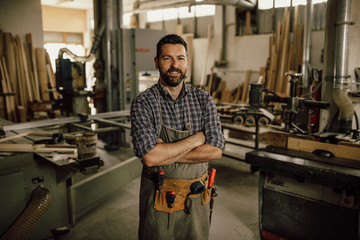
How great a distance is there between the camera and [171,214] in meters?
1.67

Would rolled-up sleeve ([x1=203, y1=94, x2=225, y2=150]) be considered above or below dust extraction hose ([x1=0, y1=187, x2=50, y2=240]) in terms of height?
above

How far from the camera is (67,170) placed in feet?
8.59

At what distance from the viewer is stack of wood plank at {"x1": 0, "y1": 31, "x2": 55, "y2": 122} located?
20.5ft

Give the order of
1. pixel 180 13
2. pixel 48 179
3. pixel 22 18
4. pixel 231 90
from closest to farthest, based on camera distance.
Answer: pixel 48 179
pixel 22 18
pixel 231 90
pixel 180 13

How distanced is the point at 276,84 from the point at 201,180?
17.5 ft

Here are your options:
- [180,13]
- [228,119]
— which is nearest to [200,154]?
[228,119]

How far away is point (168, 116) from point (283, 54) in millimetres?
5419

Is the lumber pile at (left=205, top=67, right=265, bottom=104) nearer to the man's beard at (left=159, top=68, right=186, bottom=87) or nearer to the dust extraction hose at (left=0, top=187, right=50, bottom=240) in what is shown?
the dust extraction hose at (left=0, top=187, right=50, bottom=240)

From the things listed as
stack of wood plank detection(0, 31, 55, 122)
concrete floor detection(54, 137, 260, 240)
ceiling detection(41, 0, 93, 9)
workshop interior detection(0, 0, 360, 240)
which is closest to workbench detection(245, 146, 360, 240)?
workshop interior detection(0, 0, 360, 240)

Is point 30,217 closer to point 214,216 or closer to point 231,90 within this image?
point 214,216

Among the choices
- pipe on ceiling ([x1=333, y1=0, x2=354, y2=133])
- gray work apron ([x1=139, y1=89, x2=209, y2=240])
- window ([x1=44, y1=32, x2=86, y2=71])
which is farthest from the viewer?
window ([x1=44, y1=32, x2=86, y2=71])

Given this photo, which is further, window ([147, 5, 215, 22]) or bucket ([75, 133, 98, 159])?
window ([147, 5, 215, 22])

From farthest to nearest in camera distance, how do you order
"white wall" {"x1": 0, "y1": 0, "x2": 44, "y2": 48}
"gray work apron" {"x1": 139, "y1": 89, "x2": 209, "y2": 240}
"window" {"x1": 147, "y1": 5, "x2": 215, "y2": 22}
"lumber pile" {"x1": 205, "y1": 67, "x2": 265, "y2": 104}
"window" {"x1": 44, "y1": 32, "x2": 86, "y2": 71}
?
"window" {"x1": 44, "y1": 32, "x2": 86, "y2": 71}
"window" {"x1": 147, "y1": 5, "x2": 215, "y2": 22}
"lumber pile" {"x1": 205, "y1": 67, "x2": 265, "y2": 104}
"white wall" {"x1": 0, "y1": 0, "x2": 44, "y2": 48}
"gray work apron" {"x1": 139, "y1": 89, "x2": 209, "y2": 240}

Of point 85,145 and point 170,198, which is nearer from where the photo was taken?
point 170,198
